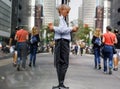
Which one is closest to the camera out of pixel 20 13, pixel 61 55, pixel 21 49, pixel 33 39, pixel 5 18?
pixel 61 55

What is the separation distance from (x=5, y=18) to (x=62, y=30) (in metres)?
111

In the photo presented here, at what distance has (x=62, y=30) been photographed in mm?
10328

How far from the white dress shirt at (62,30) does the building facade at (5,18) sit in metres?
102

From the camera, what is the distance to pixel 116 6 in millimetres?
150125

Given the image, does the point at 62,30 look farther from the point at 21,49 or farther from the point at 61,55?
the point at 21,49

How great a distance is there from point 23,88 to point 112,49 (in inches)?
298

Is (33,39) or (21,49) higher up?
(33,39)

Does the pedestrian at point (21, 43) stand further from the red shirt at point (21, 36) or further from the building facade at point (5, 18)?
the building facade at point (5, 18)

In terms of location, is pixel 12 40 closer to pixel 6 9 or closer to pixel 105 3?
pixel 6 9

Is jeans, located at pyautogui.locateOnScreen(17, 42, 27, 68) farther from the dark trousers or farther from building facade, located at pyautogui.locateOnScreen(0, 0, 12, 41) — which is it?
building facade, located at pyautogui.locateOnScreen(0, 0, 12, 41)

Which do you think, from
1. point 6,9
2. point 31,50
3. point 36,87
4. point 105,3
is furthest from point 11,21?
point 36,87

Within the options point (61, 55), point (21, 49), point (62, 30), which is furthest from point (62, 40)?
point (21, 49)

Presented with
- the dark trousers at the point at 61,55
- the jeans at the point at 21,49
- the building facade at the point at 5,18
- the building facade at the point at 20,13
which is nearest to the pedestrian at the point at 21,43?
the jeans at the point at 21,49

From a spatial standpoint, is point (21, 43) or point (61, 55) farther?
point (21, 43)
